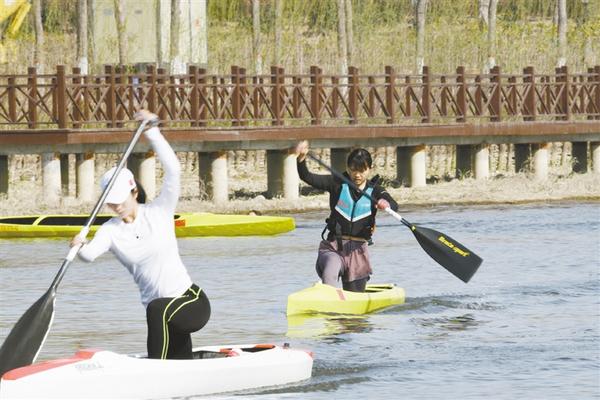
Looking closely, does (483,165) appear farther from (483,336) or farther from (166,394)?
(166,394)

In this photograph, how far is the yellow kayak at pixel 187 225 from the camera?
76.9 ft

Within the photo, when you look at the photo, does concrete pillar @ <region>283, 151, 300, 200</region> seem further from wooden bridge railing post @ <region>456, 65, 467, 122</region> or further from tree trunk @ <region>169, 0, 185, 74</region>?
tree trunk @ <region>169, 0, 185, 74</region>

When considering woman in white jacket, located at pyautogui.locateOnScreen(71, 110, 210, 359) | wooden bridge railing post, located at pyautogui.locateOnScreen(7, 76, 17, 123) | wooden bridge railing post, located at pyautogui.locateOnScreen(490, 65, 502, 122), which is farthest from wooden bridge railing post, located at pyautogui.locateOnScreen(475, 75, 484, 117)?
woman in white jacket, located at pyautogui.locateOnScreen(71, 110, 210, 359)

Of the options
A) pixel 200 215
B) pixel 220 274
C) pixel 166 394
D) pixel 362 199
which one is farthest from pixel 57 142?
pixel 166 394

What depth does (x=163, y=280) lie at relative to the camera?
10062mm

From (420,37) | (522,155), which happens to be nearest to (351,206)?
(522,155)

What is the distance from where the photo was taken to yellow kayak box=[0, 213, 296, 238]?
23.5 metres

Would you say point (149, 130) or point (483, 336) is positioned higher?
point (149, 130)

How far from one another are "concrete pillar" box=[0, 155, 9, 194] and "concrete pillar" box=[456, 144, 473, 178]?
913 centimetres

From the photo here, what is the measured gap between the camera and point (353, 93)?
103 ft

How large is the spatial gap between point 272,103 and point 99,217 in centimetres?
826

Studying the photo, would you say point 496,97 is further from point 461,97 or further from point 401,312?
point 401,312

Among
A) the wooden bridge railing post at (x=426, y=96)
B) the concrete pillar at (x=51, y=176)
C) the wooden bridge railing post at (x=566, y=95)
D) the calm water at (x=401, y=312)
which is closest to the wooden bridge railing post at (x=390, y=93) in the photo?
the wooden bridge railing post at (x=426, y=96)

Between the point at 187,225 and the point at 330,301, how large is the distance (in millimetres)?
9833
